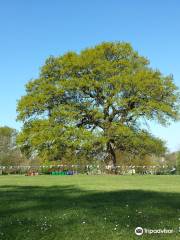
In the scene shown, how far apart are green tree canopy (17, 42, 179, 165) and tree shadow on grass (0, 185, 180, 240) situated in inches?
1468

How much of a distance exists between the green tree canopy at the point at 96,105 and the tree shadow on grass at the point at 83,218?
3728 cm

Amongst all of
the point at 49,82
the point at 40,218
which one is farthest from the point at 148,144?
the point at 40,218

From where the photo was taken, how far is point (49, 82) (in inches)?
2231

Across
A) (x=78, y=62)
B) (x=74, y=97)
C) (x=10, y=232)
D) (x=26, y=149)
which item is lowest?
(x=10, y=232)

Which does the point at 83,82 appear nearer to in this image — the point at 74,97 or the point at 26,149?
the point at 74,97

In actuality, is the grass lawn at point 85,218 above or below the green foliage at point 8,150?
below

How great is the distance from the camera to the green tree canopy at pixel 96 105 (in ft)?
175

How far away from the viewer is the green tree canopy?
5325 centimetres

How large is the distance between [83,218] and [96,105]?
44.5 metres

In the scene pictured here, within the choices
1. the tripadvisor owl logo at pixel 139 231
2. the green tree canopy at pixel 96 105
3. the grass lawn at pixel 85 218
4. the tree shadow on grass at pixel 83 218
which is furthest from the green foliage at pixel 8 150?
the tripadvisor owl logo at pixel 139 231

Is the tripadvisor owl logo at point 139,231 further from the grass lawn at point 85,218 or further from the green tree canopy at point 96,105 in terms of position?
the green tree canopy at point 96,105

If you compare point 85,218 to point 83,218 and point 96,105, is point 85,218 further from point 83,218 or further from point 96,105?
point 96,105

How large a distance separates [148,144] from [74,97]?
402 inches

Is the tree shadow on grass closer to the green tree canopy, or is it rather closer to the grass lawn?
the grass lawn
